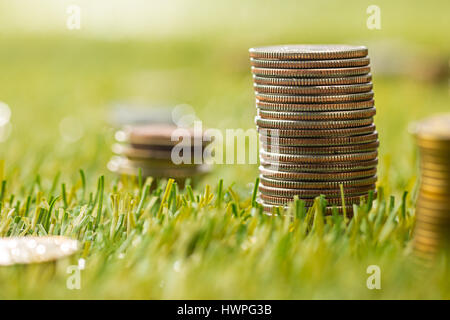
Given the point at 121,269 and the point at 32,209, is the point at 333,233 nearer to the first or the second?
the point at 121,269

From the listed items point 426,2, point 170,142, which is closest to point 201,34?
point 426,2

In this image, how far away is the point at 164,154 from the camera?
447 cm

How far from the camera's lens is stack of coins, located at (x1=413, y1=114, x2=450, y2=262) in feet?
9.31

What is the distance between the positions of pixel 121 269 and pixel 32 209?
1083mm

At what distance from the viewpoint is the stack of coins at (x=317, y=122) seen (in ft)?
11.3

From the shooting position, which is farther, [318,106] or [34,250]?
[318,106]

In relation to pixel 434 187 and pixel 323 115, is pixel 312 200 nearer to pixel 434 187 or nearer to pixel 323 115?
pixel 323 115

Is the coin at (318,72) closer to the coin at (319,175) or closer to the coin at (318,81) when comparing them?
the coin at (318,81)

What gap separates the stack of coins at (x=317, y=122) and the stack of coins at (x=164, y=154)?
1.00 metres

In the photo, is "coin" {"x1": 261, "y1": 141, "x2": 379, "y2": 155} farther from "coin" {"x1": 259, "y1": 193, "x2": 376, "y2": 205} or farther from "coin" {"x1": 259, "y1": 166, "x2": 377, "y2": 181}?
"coin" {"x1": 259, "y1": 193, "x2": 376, "y2": 205}

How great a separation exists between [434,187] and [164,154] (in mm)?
1880

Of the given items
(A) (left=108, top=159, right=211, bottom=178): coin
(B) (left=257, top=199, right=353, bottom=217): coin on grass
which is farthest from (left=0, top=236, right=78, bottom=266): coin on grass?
(A) (left=108, top=159, right=211, bottom=178): coin

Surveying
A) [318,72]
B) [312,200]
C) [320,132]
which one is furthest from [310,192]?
[318,72]

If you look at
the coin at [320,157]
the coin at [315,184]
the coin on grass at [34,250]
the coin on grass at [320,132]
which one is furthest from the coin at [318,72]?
the coin on grass at [34,250]
